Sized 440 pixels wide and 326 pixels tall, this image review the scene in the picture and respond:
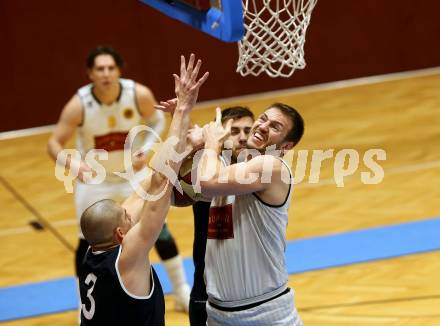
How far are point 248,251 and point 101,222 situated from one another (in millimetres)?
770

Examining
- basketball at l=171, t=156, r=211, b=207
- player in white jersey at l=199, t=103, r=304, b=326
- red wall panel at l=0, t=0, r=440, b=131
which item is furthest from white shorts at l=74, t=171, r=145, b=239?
red wall panel at l=0, t=0, r=440, b=131

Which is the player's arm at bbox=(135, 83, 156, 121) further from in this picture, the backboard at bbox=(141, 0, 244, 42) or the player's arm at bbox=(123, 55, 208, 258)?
the player's arm at bbox=(123, 55, 208, 258)

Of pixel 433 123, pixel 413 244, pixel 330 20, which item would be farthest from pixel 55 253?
pixel 330 20

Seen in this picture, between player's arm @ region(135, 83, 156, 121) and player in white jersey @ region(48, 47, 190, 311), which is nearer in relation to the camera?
player in white jersey @ region(48, 47, 190, 311)

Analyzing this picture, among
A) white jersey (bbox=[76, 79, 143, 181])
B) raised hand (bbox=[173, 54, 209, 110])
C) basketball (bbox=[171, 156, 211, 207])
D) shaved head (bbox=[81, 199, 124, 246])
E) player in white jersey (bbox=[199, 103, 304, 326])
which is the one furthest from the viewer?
white jersey (bbox=[76, 79, 143, 181])

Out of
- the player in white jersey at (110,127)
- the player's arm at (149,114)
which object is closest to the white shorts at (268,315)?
the player in white jersey at (110,127)

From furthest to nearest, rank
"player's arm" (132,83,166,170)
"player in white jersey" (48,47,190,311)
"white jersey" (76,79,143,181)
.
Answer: "player's arm" (132,83,166,170) → "white jersey" (76,79,143,181) → "player in white jersey" (48,47,190,311)

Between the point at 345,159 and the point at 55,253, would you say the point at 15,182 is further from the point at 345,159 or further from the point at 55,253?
the point at 345,159

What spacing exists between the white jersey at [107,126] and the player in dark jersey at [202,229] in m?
2.35

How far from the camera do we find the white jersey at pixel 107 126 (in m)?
7.63

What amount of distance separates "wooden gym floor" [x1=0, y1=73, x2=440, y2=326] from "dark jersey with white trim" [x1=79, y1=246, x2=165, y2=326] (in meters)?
2.65

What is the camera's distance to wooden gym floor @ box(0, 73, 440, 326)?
7.34 metres

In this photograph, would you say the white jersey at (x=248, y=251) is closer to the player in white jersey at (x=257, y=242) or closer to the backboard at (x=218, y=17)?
the player in white jersey at (x=257, y=242)

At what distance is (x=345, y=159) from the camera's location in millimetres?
11172
